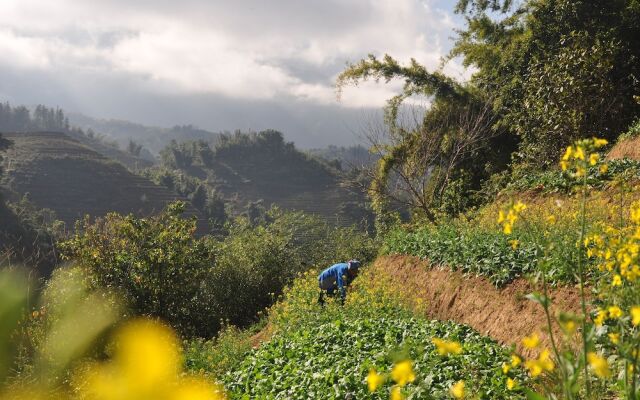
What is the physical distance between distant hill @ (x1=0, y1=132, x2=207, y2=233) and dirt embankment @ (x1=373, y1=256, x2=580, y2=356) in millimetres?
93530

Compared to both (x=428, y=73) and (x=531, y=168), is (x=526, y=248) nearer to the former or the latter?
(x=531, y=168)

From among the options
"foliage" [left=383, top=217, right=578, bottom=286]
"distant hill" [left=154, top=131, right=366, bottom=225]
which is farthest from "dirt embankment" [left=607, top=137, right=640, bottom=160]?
"distant hill" [left=154, top=131, right=366, bottom=225]

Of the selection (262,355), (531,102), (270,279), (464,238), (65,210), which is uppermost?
(531,102)

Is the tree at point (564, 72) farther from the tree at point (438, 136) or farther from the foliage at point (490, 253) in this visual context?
the foliage at point (490, 253)

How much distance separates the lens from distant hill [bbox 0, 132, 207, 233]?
337 ft

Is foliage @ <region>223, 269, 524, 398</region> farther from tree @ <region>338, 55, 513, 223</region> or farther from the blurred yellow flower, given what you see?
tree @ <region>338, 55, 513, 223</region>

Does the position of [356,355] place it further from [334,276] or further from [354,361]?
[334,276]

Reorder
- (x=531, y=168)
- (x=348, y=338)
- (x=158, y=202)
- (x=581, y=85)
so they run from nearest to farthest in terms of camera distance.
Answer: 1. (x=348, y=338)
2. (x=581, y=85)
3. (x=531, y=168)
4. (x=158, y=202)

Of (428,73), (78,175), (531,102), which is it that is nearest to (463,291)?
(531,102)

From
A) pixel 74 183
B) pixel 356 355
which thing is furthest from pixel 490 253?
pixel 74 183

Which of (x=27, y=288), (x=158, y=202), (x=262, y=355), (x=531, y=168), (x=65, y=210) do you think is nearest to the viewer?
(x=262, y=355)

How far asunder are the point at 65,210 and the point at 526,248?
109m

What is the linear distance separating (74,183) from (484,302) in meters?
121

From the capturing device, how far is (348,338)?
797 centimetres
